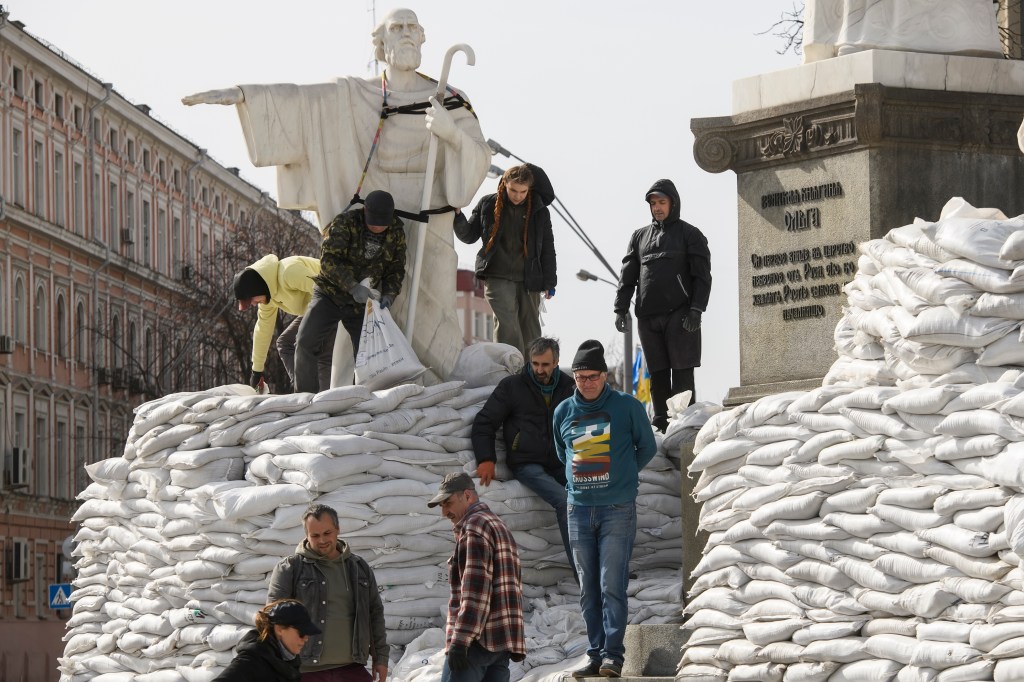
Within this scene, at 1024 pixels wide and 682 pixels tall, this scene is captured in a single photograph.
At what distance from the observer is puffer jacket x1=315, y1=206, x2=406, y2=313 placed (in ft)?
41.0

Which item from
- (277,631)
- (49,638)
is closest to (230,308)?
(49,638)

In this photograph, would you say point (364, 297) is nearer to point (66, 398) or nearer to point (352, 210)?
point (352, 210)

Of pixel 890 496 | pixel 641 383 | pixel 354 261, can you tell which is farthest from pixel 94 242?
pixel 890 496

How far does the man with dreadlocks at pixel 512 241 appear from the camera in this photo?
1318cm

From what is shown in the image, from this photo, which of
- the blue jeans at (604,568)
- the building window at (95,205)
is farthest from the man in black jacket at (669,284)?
the building window at (95,205)

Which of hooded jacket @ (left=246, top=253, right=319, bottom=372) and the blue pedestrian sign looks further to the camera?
the blue pedestrian sign

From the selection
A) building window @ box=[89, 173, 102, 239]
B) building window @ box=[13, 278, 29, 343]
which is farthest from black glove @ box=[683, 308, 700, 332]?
building window @ box=[89, 173, 102, 239]

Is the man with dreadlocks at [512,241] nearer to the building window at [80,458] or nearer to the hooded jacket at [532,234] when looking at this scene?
the hooded jacket at [532,234]

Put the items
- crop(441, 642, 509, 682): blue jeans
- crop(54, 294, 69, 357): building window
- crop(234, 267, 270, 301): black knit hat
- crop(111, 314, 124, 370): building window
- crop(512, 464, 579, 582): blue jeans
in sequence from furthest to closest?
crop(111, 314, 124, 370): building window < crop(54, 294, 69, 357): building window < crop(234, 267, 270, 301): black knit hat < crop(512, 464, 579, 582): blue jeans < crop(441, 642, 509, 682): blue jeans

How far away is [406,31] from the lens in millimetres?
13391

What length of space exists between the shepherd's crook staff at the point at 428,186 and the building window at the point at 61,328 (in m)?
36.1

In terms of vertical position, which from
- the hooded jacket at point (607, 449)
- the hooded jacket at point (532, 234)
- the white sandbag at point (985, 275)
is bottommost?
the hooded jacket at point (607, 449)

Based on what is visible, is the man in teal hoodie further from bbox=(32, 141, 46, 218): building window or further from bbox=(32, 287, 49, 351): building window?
bbox=(32, 141, 46, 218): building window

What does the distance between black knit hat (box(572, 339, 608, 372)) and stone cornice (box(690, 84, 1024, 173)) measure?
1.21 metres
